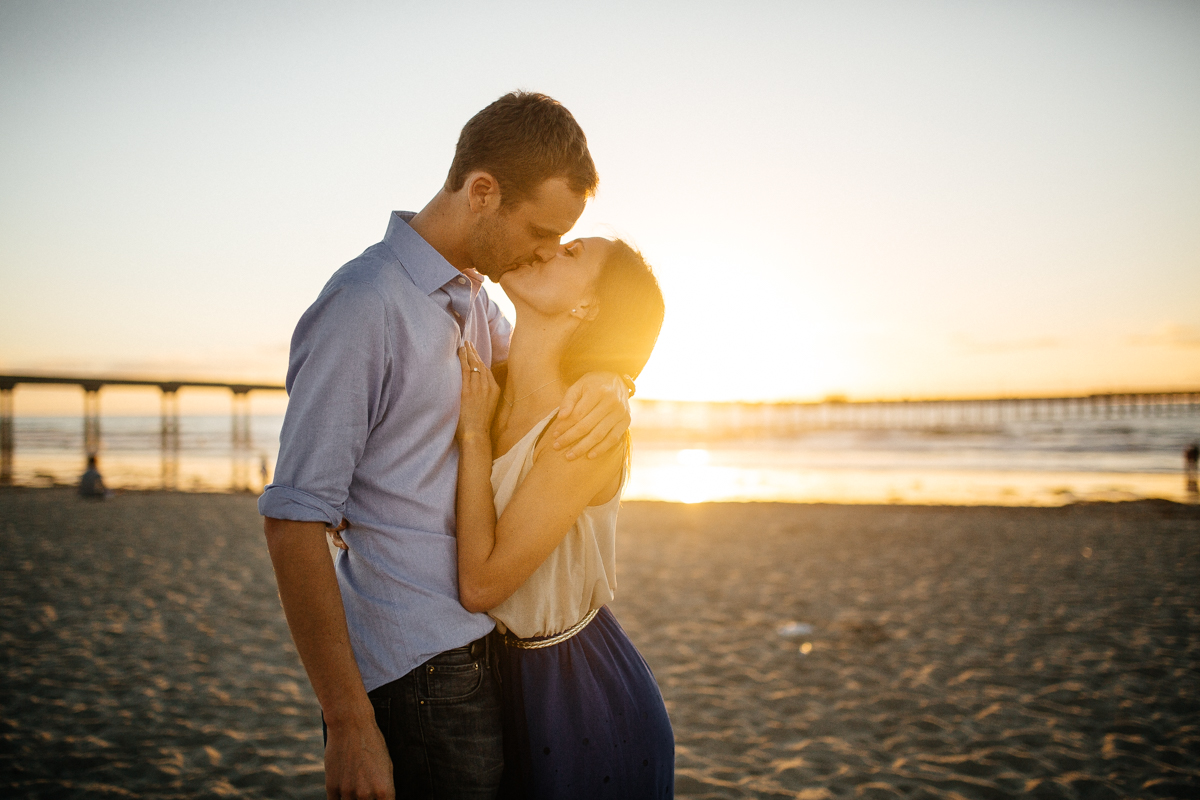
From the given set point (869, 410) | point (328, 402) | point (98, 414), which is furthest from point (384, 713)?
point (869, 410)

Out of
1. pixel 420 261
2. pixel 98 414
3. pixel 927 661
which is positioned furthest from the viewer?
pixel 98 414

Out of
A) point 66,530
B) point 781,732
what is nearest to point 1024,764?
point 781,732

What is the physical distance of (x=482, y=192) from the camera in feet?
5.57

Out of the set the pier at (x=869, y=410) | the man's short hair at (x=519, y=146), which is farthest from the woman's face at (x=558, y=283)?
the pier at (x=869, y=410)

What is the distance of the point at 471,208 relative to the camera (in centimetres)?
172

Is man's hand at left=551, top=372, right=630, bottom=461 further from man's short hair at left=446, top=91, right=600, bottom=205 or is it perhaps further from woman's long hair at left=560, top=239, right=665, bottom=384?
man's short hair at left=446, top=91, right=600, bottom=205

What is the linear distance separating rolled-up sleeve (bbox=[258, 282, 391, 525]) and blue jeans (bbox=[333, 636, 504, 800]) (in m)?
0.44

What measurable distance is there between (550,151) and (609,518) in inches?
38.7

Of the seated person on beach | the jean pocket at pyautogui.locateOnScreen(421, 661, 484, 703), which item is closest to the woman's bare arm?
the jean pocket at pyautogui.locateOnScreen(421, 661, 484, 703)

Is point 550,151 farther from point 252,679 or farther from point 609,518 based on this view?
point 252,679

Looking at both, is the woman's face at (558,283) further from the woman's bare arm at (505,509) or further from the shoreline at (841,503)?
the shoreline at (841,503)

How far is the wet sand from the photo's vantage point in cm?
390

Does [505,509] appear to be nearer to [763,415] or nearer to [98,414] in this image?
[98,414]

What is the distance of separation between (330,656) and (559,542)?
1.84 feet
